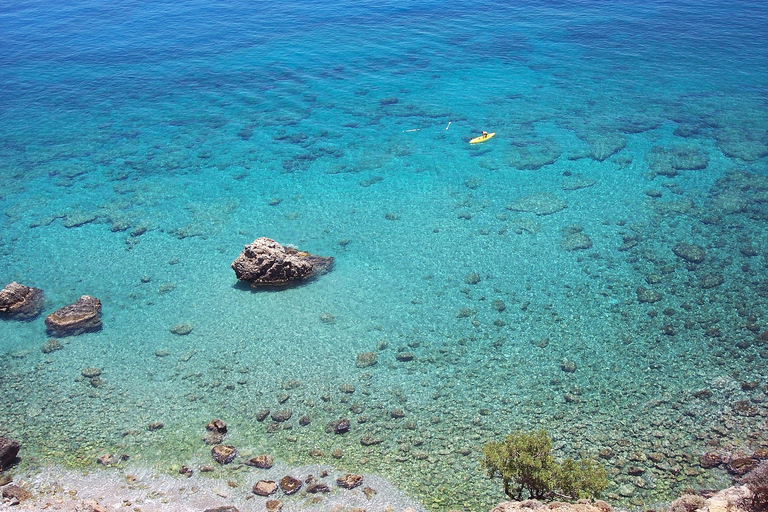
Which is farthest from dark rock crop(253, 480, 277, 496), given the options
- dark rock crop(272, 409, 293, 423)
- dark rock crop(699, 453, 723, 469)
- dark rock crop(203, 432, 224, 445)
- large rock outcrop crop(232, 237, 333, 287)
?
dark rock crop(699, 453, 723, 469)

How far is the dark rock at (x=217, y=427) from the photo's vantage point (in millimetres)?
18750

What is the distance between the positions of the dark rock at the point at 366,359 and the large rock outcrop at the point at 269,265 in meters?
5.88

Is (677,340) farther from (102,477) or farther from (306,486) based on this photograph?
(102,477)

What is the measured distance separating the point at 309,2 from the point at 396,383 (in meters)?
60.9

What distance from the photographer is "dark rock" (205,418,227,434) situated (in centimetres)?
1875

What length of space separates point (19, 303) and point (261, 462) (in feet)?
48.9

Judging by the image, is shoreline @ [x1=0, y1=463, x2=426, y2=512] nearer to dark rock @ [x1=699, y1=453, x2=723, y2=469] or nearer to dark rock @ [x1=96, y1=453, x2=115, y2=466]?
dark rock @ [x1=96, y1=453, x2=115, y2=466]

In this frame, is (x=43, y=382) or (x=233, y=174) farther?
(x=233, y=174)

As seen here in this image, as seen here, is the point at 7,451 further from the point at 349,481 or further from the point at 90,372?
the point at 349,481

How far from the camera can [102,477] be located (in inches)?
680

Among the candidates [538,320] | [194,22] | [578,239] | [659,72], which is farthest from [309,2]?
[538,320]

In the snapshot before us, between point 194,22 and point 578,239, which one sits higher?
point 194,22

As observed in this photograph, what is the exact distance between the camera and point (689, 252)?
26.3 meters

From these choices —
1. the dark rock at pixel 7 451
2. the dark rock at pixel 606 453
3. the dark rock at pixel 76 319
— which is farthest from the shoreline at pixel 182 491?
the dark rock at pixel 76 319
